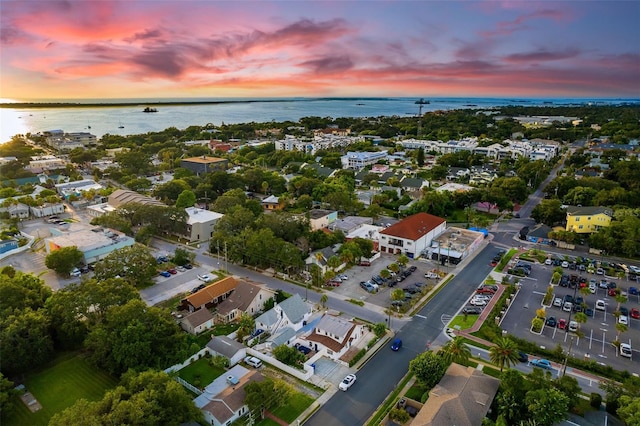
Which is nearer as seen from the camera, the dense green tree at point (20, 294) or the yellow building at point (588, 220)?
the dense green tree at point (20, 294)

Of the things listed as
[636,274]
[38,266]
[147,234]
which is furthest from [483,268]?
[38,266]

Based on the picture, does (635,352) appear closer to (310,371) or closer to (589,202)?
(310,371)

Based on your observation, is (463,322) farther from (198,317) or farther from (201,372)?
(198,317)

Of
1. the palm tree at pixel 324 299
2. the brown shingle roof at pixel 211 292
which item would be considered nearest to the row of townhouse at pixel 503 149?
the palm tree at pixel 324 299

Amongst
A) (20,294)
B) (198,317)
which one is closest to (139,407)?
(198,317)

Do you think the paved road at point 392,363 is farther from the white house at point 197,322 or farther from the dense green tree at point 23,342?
the dense green tree at point 23,342

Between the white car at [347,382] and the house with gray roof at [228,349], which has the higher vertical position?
the house with gray roof at [228,349]
